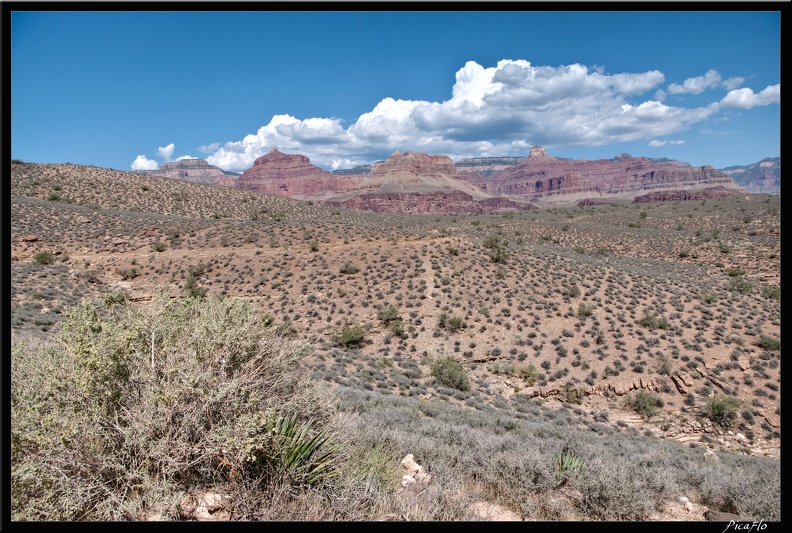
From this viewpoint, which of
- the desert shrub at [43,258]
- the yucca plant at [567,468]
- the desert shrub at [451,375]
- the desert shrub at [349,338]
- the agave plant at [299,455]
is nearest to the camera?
the agave plant at [299,455]

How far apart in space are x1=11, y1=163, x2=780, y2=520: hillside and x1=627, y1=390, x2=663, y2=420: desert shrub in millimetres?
108

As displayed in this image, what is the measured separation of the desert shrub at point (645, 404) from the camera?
42.1ft

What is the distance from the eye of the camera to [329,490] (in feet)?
12.9

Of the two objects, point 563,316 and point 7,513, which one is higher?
point 7,513

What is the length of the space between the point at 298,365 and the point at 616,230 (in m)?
50.8

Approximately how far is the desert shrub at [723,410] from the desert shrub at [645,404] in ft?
4.54

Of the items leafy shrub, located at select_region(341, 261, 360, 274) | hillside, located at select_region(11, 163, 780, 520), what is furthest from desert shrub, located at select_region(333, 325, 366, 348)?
leafy shrub, located at select_region(341, 261, 360, 274)

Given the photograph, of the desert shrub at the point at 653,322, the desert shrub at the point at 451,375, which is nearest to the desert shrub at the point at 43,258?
the desert shrub at the point at 451,375

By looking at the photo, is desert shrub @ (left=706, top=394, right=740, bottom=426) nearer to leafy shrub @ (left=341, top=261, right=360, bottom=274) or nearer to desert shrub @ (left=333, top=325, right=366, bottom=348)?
desert shrub @ (left=333, top=325, right=366, bottom=348)

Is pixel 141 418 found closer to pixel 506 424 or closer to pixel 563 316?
pixel 506 424

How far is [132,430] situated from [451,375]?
11.9 metres

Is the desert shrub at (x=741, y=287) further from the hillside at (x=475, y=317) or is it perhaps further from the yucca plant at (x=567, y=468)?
the yucca plant at (x=567, y=468)

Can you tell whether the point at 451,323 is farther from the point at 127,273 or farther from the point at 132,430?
the point at 127,273

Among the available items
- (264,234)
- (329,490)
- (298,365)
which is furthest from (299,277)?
(329,490)
